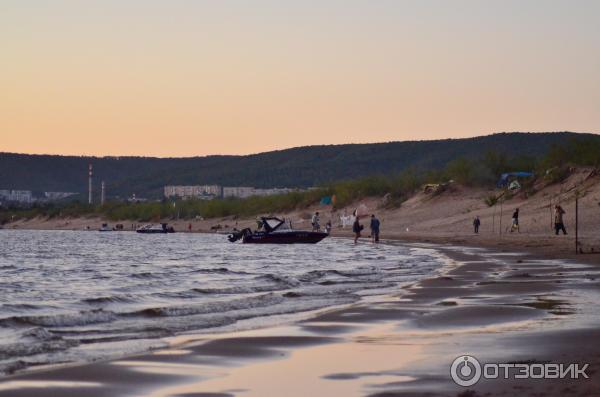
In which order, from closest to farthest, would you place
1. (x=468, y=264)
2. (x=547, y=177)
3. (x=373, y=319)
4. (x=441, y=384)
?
(x=441, y=384) < (x=373, y=319) < (x=468, y=264) < (x=547, y=177)

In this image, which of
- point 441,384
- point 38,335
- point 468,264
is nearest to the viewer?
point 441,384

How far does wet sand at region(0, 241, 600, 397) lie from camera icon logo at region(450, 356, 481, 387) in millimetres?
87

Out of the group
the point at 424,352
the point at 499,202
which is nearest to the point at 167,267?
the point at 424,352

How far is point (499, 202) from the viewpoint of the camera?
251 ft

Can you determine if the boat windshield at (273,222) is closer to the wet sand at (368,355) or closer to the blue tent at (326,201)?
the wet sand at (368,355)

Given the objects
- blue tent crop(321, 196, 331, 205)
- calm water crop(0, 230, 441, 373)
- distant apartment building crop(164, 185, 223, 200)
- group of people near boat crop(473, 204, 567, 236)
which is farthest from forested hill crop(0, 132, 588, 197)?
calm water crop(0, 230, 441, 373)

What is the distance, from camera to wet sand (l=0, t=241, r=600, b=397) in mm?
9562

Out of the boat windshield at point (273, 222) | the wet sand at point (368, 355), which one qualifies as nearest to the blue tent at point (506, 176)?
the boat windshield at point (273, 222)

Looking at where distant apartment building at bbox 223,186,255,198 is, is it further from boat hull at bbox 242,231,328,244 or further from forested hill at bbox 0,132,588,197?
boat hull at bbox 242,231,328,244

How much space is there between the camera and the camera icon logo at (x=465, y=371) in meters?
9.53

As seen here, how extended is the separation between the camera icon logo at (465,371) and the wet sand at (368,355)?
87 millimetres

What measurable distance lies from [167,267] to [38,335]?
2193 centimetres

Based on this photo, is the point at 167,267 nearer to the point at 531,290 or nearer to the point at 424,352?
the point at 531,290

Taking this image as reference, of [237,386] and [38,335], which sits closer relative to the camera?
[237,386]
